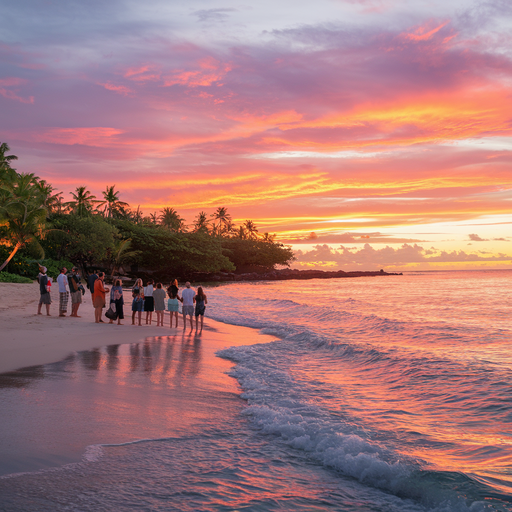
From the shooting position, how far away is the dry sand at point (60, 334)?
9275 millimetres

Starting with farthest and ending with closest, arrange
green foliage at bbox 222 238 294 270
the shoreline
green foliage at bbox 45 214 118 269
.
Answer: green foliage at bbox 222 238 294 270 < the shoreline < green foliage at bbox 45 214 118 269

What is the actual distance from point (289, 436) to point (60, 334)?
9.00m

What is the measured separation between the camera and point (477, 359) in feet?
34.5

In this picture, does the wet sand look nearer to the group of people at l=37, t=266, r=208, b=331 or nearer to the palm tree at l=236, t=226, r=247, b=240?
the group of people at l=37, t=266, r=208, b=331

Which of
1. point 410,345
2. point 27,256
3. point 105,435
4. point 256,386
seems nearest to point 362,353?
point 410,345

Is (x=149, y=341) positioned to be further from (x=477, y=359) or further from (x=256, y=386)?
(x=477, y=359)

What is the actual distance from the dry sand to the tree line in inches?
642

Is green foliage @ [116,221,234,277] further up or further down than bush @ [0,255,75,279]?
further up

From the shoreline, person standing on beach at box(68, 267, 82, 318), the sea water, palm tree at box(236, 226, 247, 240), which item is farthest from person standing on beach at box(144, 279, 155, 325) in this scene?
palm tree at box(236, 226, 247, 240)

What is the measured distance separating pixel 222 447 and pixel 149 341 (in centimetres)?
799

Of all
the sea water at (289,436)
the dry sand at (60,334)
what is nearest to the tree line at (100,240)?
the dry sand at (60,334)

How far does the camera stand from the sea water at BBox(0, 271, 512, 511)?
3.77m

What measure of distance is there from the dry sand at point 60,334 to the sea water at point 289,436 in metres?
0.89

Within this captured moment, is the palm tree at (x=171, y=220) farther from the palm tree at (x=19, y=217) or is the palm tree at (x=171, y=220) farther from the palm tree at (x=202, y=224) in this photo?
the palm tree at (x=19, y=217)
